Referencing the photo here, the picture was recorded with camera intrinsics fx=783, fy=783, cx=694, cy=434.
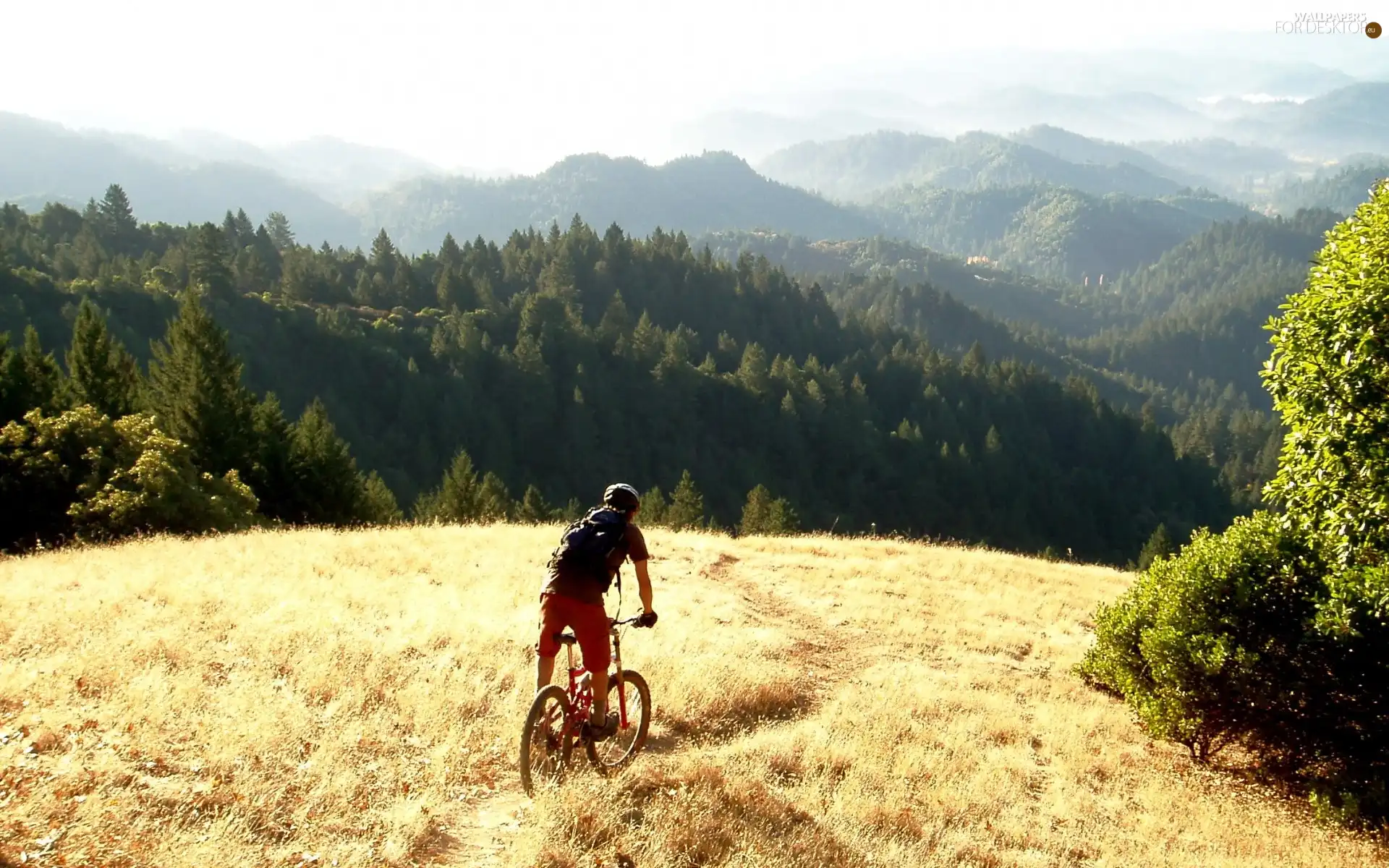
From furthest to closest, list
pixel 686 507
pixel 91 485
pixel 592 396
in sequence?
1. pixel 592 396
2. pixel 686 507
3. pixel 91 485

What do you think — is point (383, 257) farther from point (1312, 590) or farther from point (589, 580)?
point (1312, 590)

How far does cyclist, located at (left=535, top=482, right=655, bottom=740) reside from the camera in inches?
289

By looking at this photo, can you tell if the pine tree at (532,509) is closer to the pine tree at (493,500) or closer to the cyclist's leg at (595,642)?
the pine tree at (493,500)

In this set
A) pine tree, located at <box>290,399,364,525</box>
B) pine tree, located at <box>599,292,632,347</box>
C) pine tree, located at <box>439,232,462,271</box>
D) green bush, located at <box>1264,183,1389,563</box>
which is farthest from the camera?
pine tree, located at <box>439,232,462,271</box>

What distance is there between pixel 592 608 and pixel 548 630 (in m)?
0.49

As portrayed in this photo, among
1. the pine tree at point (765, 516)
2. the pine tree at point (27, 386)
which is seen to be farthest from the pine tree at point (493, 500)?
the pine tree at point (27, 386)

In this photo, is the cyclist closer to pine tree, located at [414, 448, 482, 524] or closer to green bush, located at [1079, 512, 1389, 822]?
green bush, located at [1079, 512, 1389, 822]

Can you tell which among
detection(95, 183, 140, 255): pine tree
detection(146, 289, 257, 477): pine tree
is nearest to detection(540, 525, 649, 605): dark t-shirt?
detection(146, 289, 257, 477): pine tree

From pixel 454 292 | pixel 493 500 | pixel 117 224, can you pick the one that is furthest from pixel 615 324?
pixel 493 500

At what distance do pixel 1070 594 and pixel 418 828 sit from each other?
2054 cm

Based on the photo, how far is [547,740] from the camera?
7.66m

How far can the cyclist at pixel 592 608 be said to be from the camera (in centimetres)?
733

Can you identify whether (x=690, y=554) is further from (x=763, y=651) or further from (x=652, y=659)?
(x=652, y=659)

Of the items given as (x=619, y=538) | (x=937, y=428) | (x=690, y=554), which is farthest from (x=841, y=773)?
(x=937, y=428)
